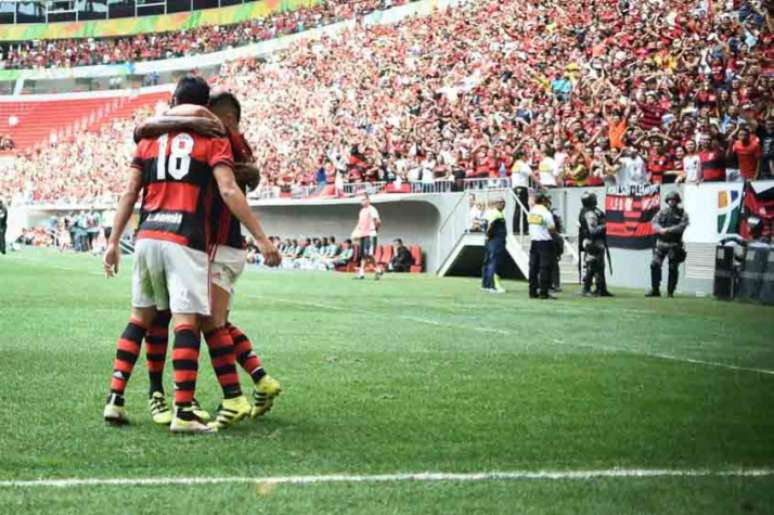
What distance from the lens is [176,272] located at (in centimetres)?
705

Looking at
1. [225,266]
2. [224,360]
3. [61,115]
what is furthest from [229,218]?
[61,115]

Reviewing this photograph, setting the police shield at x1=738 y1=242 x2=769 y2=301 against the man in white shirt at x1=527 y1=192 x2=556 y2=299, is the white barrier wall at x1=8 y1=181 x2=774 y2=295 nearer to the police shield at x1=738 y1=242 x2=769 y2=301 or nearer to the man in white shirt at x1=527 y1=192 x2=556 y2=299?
the police shield at x1=738 y1=242 x2=769 y2=301

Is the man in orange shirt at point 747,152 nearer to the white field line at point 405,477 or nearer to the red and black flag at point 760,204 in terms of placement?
the red and black flag at point 760,204

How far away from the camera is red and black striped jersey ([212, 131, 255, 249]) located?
24.3 feet

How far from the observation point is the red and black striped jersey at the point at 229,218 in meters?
7.39

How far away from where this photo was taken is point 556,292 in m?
23.1

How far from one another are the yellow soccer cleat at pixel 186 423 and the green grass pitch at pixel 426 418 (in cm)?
7

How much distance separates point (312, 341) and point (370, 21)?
43.9 meters

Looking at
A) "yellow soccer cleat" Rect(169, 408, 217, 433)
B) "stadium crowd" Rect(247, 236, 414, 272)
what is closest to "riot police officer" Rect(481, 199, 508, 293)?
"stadium crowd" Rect(247, 236, 414, 272)

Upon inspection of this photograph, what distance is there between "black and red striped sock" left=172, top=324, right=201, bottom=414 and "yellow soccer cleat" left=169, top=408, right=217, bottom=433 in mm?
40

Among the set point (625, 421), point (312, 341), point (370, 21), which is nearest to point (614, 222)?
point (312, 341)

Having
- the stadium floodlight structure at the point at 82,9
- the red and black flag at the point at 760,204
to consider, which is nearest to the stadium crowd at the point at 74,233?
the stadium floodlight structure at the point at 82,9

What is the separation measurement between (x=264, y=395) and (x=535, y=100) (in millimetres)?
24855

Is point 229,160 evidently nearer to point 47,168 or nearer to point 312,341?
point 312,341
